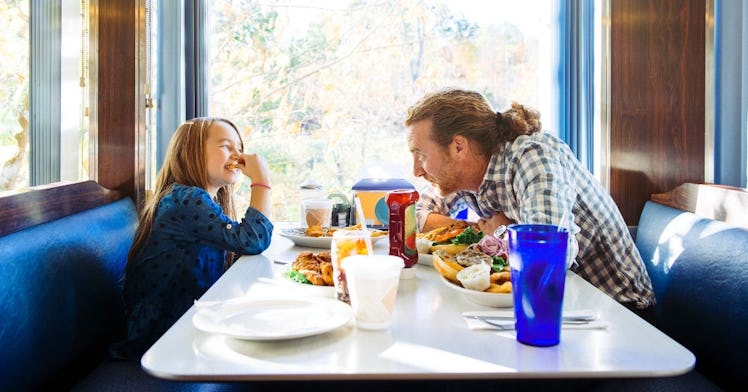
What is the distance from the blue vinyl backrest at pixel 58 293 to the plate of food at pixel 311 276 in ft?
1.81

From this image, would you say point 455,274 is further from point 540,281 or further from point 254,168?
point 254,168

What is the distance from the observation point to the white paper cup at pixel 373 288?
1141 mm

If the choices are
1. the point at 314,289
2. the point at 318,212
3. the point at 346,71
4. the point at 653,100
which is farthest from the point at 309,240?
the point at 346,71

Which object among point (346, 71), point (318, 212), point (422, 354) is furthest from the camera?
point (346, 71)

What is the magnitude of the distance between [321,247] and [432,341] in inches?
41.5

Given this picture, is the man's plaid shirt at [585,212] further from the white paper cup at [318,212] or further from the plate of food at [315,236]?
the white paper cup at [318,212]

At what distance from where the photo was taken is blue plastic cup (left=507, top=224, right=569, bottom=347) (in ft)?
3.42

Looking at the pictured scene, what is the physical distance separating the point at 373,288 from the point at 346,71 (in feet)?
8.90

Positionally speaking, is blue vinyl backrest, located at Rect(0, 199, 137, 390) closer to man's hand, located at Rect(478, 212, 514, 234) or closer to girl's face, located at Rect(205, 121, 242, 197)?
girl's face, located at Rect(205, 121, 242, 197)

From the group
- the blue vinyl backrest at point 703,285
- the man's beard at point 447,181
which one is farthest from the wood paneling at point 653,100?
the man's beard at point 447,181

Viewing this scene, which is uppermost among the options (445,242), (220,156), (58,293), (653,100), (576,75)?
(576,75)

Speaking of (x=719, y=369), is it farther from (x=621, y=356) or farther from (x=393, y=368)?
(x=393, y=368)

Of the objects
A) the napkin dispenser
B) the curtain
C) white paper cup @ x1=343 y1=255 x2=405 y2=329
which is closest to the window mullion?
the napkin dispenser

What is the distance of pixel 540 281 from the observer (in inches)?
41.5
